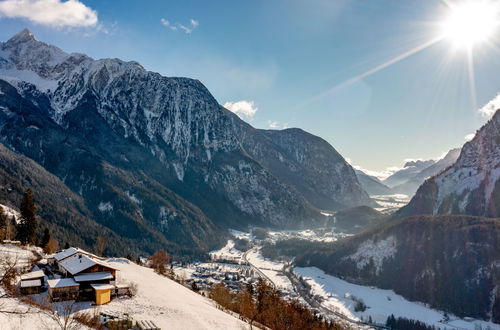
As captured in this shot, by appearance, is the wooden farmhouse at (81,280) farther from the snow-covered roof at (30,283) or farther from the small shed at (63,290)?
the snow-covered roof at (30,283)

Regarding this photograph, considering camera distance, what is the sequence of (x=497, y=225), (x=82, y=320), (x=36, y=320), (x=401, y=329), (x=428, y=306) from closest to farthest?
(x=36, y=320), (x=82, y=320), (x=401, y=329), (x=428, y=306), (x=497, y=225)

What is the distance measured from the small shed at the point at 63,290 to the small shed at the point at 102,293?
3088 millimetres

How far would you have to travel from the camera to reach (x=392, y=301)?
7653 inches

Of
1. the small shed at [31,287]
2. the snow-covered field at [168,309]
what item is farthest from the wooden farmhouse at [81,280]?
the snow-covered field at [168,309]

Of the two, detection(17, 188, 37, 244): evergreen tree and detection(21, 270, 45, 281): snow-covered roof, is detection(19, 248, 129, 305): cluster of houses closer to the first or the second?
detection(21, 270, 45, 281): snow-covered roof

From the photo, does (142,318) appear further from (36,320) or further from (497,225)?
(497,225)

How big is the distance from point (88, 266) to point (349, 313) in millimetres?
137647

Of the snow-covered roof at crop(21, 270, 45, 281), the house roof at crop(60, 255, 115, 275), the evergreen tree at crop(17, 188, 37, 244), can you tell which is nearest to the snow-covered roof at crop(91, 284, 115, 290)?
the house roof at crop(60, 255, 115, 275)

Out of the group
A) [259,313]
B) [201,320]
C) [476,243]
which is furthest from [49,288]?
[476,243]

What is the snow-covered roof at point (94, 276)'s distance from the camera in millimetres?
67000

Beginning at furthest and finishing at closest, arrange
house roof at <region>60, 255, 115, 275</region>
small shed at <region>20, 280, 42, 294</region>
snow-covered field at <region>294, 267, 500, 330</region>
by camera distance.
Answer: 1. snow-covered field at <region>294, 267, 500, 330</region>
2. house roof at <region>60, 255, 115, 275</region>
3. small shed at <region>20, 280, 42, 294</region>

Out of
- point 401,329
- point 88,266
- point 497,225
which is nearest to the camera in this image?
point 88,266

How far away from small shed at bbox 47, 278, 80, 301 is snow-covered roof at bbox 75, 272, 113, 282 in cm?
207

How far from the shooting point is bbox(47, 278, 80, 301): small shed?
62.4 m
